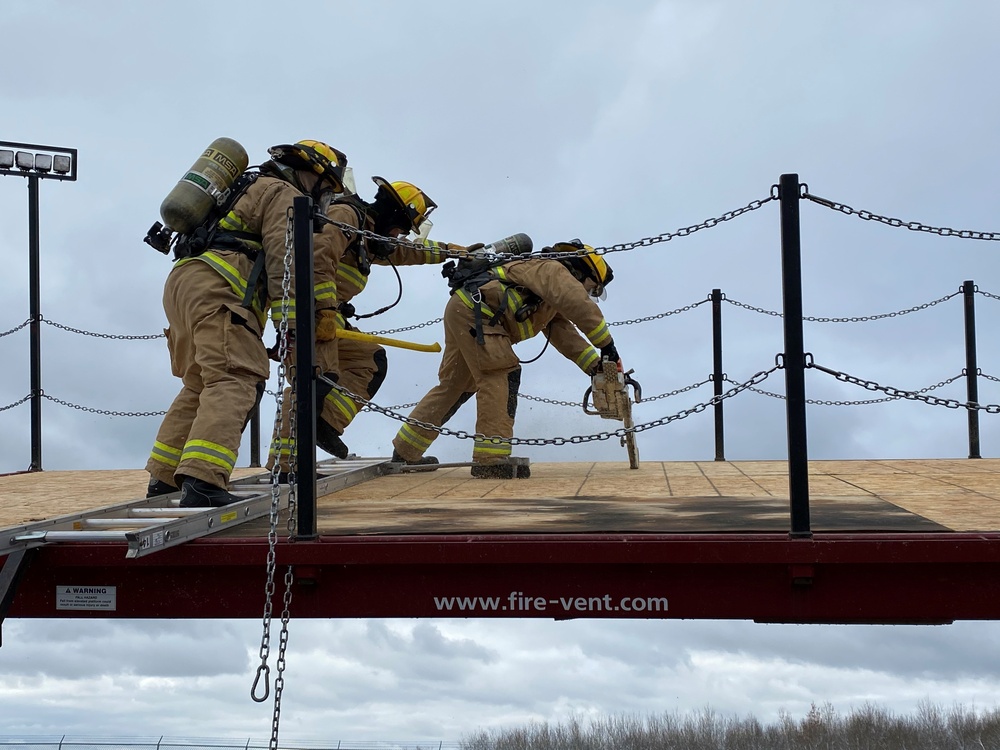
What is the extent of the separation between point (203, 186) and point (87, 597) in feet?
7.07

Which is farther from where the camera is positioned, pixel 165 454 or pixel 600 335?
pixel 600 335

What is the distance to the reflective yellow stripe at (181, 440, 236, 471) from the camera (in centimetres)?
456

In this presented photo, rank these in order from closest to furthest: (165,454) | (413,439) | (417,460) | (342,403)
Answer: (165,454)
(342,403)
(413,439)
(417,460)

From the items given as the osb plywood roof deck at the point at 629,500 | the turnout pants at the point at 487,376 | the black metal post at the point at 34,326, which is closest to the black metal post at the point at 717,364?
the osb plywood roof deck at the point at 629,500

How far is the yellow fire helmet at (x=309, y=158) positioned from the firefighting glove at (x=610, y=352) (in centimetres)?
237

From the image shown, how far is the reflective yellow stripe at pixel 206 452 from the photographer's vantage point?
4562 millimetres

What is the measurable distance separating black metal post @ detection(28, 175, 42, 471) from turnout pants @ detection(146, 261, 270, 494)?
5.04 m

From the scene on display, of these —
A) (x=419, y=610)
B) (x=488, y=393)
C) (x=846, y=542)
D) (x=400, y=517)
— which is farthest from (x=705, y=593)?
(x=488, y=393)

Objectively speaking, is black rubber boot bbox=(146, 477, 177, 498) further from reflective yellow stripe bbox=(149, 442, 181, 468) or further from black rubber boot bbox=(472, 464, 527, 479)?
black rubber boot bbox=(472, 464, 527, 479)

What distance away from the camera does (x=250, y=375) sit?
4840mm

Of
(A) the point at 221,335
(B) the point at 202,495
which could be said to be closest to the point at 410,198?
(A) the point at 221,335

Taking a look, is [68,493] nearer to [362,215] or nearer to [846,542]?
[362,215]

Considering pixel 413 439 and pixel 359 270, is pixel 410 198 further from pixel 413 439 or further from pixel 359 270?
pixel 413 439

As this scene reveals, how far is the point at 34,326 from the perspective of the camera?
9852 mm
